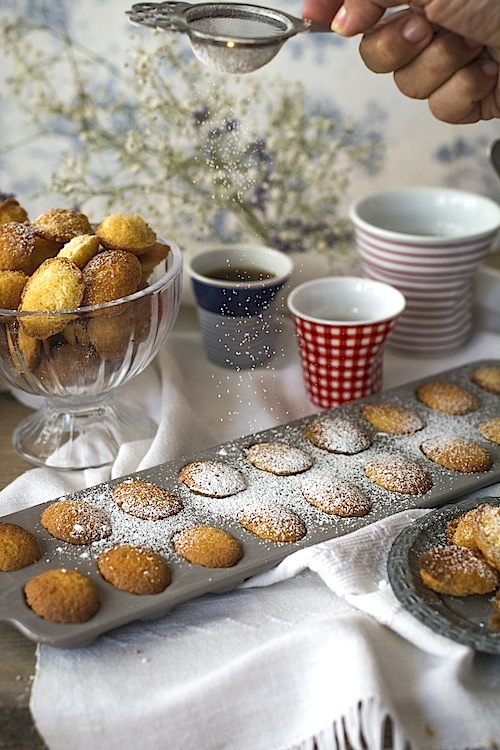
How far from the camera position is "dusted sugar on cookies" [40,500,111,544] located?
756 millimetres

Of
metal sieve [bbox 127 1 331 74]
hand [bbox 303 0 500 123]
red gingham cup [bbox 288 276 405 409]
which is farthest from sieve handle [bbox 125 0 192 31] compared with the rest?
red gingham cup [bbox 288 276 405 409]

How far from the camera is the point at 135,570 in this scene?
2.32 ft

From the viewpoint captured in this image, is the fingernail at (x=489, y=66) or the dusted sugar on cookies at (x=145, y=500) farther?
the fingernail at (x=489, y=66)

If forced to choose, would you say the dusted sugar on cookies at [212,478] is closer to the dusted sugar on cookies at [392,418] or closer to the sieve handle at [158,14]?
the dusted sugar on cookies at [392,418]

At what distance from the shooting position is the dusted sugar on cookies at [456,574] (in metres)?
0.70

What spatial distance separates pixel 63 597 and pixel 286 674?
173 millimetres

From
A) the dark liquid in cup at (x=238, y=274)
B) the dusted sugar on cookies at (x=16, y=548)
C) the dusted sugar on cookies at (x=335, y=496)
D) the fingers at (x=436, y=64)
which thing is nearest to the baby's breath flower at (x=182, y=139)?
the dark liquid in cup at (x=238, y=274)

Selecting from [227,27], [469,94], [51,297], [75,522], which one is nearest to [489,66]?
[469,94]

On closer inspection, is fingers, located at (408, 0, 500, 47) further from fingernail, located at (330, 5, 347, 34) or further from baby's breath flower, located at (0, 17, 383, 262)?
baby's breath flower, located at (0, 17, 383, 262)

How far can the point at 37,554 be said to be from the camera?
28.8 inches

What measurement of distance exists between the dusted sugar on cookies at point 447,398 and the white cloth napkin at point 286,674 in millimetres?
224

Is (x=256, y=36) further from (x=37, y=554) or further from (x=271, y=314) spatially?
(x=37, y=554)

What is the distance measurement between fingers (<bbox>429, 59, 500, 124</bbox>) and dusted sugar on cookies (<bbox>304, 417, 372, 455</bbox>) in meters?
0.36

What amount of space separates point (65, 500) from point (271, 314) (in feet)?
1.23
